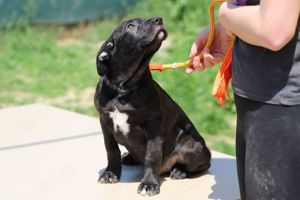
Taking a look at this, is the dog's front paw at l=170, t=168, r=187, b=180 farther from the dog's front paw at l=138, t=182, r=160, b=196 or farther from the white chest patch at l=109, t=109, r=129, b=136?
the white chest patch at l=109, t=109, r=129, b=136

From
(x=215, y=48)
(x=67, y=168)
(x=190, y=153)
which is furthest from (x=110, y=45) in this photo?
(x=67, y=168)

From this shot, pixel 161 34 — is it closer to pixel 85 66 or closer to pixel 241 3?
pixel 241 3

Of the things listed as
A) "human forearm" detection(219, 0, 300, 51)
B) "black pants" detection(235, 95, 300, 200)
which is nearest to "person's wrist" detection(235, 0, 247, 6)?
"human forearm" detection(219, 0, 300, 51)

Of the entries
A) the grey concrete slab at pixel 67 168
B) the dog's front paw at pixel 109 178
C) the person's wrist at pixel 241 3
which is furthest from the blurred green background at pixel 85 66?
the person's wrist at pixel 241 3

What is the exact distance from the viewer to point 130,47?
2.89m

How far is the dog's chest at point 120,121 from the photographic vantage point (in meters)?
2.93

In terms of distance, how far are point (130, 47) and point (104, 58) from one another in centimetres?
14

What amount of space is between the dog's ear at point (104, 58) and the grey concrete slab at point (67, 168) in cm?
64

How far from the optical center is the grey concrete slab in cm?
311

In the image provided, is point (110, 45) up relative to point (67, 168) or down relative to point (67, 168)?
up

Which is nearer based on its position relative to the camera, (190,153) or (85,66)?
(190,153)

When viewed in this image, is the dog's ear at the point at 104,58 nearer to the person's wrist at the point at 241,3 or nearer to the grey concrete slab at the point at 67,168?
the grey concrete slab at the point at 67,168

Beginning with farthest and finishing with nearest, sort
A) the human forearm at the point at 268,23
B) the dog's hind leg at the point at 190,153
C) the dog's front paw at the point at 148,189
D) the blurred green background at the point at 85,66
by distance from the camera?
the blurred green background at the point at 85,66
the dog's hind leg at the point at 190,153
the dog's front paw at the point at 148,189
the human forearm at the point at 268,23

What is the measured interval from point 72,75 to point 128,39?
4.17m
